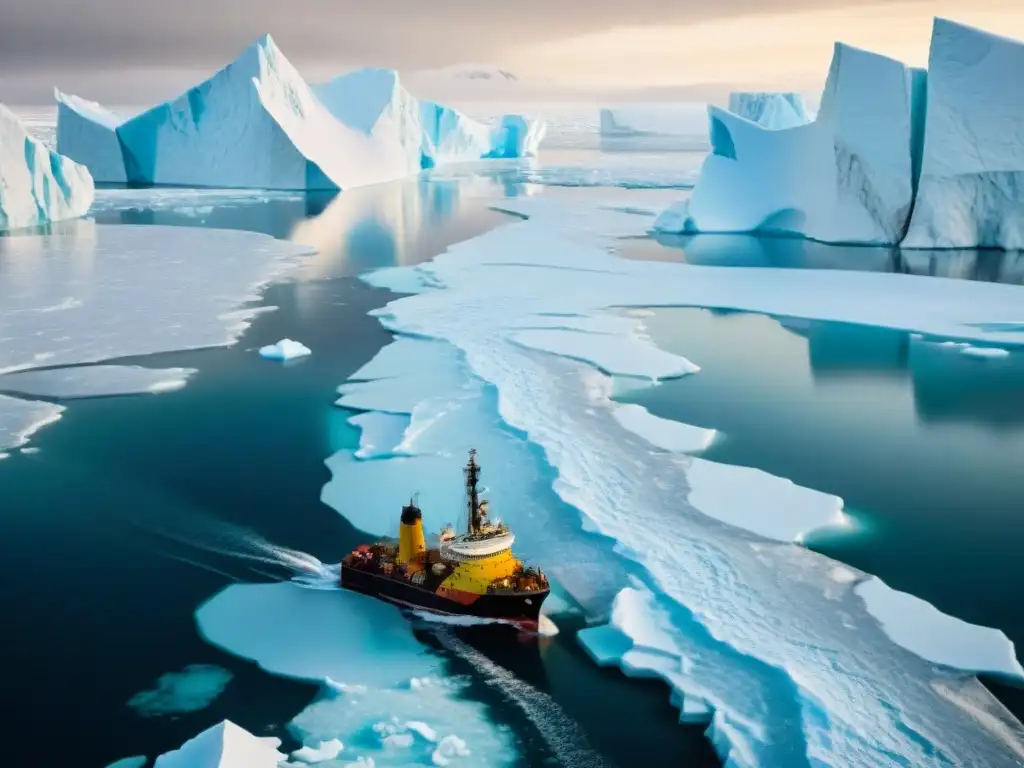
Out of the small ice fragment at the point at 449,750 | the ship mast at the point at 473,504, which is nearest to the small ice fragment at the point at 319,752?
the small ice fragment at the point at 449,750

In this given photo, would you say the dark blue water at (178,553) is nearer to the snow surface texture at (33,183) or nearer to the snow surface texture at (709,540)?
the snow surface texture at (709,540)

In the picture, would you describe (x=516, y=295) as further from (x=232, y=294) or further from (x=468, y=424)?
(x=468, y=424)

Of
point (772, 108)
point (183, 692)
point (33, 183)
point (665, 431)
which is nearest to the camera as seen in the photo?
point (183, 692)

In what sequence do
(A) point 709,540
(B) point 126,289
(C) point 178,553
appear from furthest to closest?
(B) point 126,289 < (C) point 178,553 < (A) point 709,540

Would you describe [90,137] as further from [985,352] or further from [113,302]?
[985,352]

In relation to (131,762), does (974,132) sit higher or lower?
higher

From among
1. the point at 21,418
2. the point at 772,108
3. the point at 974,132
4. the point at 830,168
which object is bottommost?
the point at 21,418

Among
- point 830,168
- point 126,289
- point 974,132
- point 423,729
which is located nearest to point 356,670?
point 423,729
